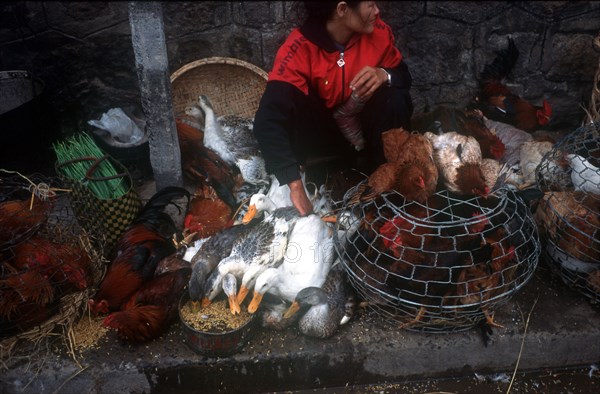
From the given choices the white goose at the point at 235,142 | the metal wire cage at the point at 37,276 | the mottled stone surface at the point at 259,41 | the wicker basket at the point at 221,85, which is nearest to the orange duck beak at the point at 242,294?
the metal wire cage at the point at 37,276

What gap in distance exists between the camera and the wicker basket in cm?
388

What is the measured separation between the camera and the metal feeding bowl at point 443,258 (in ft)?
8.02

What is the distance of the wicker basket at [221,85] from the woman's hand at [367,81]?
3.59ft

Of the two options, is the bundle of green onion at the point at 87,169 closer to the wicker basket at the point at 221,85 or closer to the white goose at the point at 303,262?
A: the wicker basket at the point at 221,85

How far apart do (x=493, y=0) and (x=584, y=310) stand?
250 centimetres

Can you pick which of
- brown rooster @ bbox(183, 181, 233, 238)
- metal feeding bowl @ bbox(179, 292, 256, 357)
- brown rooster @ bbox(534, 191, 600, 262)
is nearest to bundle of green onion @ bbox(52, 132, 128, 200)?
brown rooster @ bbox(183, 181, 233, 238)

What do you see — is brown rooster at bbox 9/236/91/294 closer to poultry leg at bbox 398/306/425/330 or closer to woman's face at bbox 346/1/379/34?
poultry leg at bbox 398/306/425/330

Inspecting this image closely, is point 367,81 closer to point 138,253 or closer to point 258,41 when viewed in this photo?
point 258,41

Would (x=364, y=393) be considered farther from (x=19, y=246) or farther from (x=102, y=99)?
(x=102, y=99)

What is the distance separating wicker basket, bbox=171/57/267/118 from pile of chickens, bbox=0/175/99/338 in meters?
1.46

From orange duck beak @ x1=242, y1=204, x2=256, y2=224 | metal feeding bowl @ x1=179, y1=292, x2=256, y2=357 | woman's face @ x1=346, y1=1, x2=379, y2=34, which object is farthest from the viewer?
orange duck beak @ x1=242, y1=204, x2=256, y2=224

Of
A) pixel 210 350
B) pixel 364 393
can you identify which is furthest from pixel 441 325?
pixel 210 350

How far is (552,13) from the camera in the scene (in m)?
3.90

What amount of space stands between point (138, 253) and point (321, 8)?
1876mm
